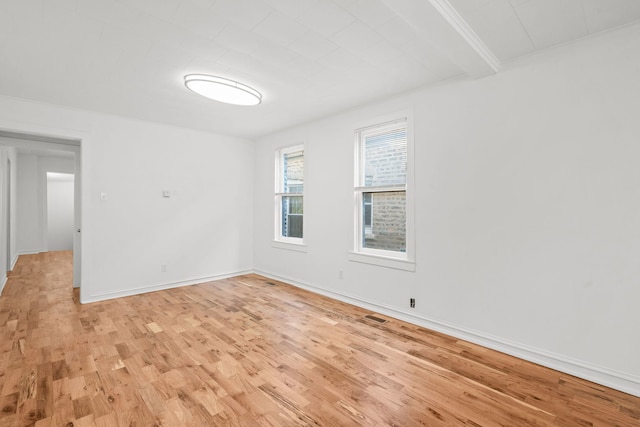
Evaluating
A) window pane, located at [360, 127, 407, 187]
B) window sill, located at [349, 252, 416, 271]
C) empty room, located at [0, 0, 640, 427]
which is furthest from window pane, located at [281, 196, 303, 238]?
window pane, located at [360, 127, 407, 187]

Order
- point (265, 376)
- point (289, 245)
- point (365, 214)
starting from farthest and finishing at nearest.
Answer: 1. point (289, 245)
2. point (365, 214)
3. point (265, 376)

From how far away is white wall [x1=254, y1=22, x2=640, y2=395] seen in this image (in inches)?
84.9

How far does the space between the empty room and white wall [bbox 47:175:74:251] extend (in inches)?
206

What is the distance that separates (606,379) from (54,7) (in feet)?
15.3

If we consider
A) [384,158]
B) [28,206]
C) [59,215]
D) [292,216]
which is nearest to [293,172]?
[292,216]

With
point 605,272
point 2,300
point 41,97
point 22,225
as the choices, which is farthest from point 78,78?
point 22,225

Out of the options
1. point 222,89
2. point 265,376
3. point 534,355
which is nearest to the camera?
point 265,376

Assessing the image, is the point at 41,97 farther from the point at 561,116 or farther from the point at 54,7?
the point at 561,116

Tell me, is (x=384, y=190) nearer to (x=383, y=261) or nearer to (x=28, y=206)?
(x=383, y=261)

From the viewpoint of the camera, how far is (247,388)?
212 centimetres

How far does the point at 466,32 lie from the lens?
2174mm

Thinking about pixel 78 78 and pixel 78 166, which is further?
pixel 78 166

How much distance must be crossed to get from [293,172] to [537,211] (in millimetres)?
3677

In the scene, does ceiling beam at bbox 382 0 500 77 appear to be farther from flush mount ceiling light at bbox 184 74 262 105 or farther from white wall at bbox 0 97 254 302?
white wall at bbox 0 97 254 302
